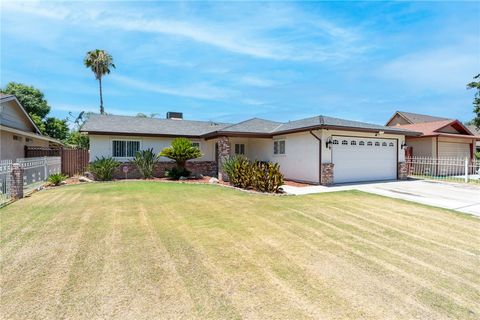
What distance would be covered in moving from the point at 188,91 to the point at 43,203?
2563 centimetres

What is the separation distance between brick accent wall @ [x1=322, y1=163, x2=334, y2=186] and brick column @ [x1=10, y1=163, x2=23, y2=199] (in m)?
12.7

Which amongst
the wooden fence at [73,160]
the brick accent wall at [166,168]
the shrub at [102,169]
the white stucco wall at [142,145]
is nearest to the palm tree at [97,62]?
the wooden fence at [73,160]

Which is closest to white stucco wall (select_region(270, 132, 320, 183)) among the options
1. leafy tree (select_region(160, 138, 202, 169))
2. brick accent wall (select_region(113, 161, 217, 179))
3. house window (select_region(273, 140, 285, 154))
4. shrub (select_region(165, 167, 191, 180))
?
house window (select_region(273, 140, 285, 154))

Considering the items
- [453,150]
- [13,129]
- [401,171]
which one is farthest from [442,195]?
[13,129]

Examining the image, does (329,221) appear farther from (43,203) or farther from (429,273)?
(43,203)

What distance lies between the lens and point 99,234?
5.61 metres

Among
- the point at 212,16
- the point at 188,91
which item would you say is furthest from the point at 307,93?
the point at 212,16

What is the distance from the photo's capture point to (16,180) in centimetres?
935

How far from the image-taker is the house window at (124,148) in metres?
17.5

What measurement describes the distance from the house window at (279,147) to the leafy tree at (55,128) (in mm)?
28557

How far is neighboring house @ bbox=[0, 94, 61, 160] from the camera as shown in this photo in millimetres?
14766

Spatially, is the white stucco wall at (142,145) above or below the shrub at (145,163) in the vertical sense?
above

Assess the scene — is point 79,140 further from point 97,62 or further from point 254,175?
point 254,175

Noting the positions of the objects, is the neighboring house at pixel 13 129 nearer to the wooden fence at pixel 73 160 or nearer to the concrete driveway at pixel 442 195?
the wooden fence at pixel 73 160
